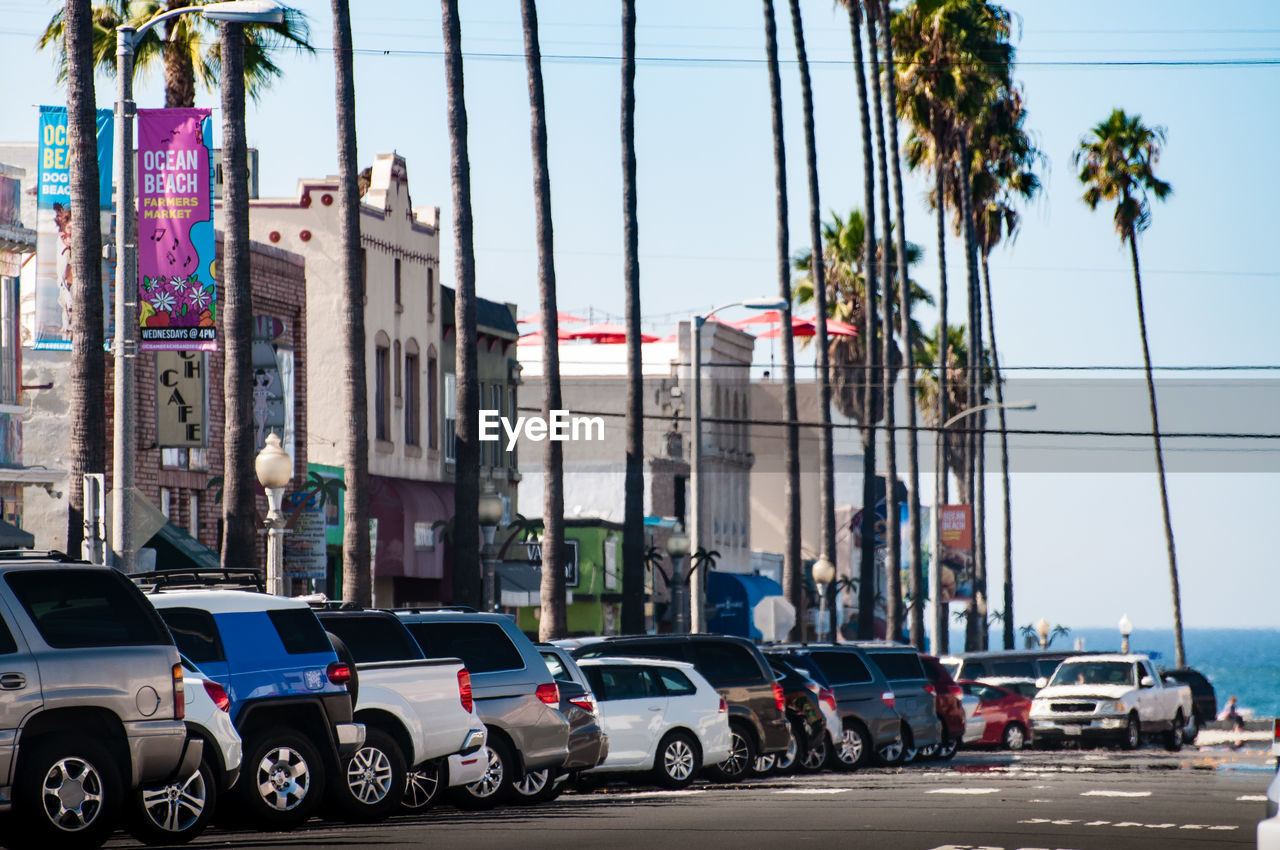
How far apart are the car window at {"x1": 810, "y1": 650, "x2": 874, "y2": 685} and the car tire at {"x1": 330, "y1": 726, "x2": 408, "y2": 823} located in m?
12.8

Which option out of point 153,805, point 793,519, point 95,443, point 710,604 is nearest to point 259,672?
point 153,805

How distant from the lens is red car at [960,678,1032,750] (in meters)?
38.0

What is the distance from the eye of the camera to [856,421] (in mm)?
71750

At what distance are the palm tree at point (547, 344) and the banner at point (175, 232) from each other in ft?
46.2

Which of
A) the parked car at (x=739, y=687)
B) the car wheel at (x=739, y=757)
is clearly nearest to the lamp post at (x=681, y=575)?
the parked car at (x=739, y=687)

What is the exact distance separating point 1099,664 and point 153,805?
26331mm

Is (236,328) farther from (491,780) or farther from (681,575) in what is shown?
(681,575)

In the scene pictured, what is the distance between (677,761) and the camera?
76.5 feet

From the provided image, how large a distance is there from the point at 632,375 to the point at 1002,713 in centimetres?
962

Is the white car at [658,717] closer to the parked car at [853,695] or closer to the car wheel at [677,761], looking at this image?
the car wheel at [677,761]

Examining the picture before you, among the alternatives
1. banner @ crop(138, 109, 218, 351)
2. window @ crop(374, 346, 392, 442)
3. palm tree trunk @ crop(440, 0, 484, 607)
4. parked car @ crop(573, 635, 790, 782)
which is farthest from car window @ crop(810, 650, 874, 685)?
window @ crop(374, 346, 392, 442)

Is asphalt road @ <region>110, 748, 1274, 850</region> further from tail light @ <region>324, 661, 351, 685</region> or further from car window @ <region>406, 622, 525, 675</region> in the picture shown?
car window @ <region>406, 622, 525, 675</region>

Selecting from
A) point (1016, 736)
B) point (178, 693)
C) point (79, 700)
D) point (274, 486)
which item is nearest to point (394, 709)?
point (178, 693)

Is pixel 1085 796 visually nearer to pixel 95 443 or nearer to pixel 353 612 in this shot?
pixel 353 612
